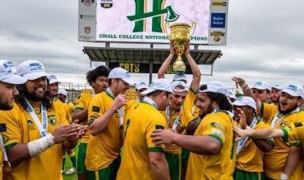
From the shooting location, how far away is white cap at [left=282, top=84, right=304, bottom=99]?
5.34 m

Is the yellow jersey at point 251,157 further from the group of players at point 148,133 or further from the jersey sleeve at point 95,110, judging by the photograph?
the jersey sleeve at point 95,110

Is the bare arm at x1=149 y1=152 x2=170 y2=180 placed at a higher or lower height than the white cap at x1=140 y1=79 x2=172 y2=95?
lower

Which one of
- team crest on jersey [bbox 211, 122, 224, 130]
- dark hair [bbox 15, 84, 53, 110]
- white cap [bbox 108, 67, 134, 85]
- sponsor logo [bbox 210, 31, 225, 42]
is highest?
sponsor logo [bbox 210, 31, 225, 42]

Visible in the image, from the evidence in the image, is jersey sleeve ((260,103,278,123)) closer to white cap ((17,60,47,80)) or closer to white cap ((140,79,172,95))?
white cap ((140,79,172,95))

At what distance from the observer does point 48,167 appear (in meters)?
Answer: 3.67

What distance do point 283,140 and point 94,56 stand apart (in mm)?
24006

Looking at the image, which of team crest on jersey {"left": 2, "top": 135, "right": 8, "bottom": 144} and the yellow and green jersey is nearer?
team crest on jersey {"left": 2, "top": 135, "right": 8, "bottom": 144}

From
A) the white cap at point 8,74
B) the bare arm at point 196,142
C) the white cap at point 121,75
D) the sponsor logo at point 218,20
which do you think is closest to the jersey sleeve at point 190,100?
the white cap at point 121,75

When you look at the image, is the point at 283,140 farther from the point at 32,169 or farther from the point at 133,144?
the point at 32,169

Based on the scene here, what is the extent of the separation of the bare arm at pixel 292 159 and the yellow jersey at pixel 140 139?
215 cm

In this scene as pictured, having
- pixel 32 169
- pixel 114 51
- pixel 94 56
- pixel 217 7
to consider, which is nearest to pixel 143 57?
pixel 114 51

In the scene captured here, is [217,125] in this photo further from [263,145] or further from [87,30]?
[87,30]

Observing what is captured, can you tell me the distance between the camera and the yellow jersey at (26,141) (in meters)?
3.43

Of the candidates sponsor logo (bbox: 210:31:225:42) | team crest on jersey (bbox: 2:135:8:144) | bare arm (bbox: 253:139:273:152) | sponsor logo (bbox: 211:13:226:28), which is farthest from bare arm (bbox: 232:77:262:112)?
sponsor logo (bbox: 211:13:226:28)
